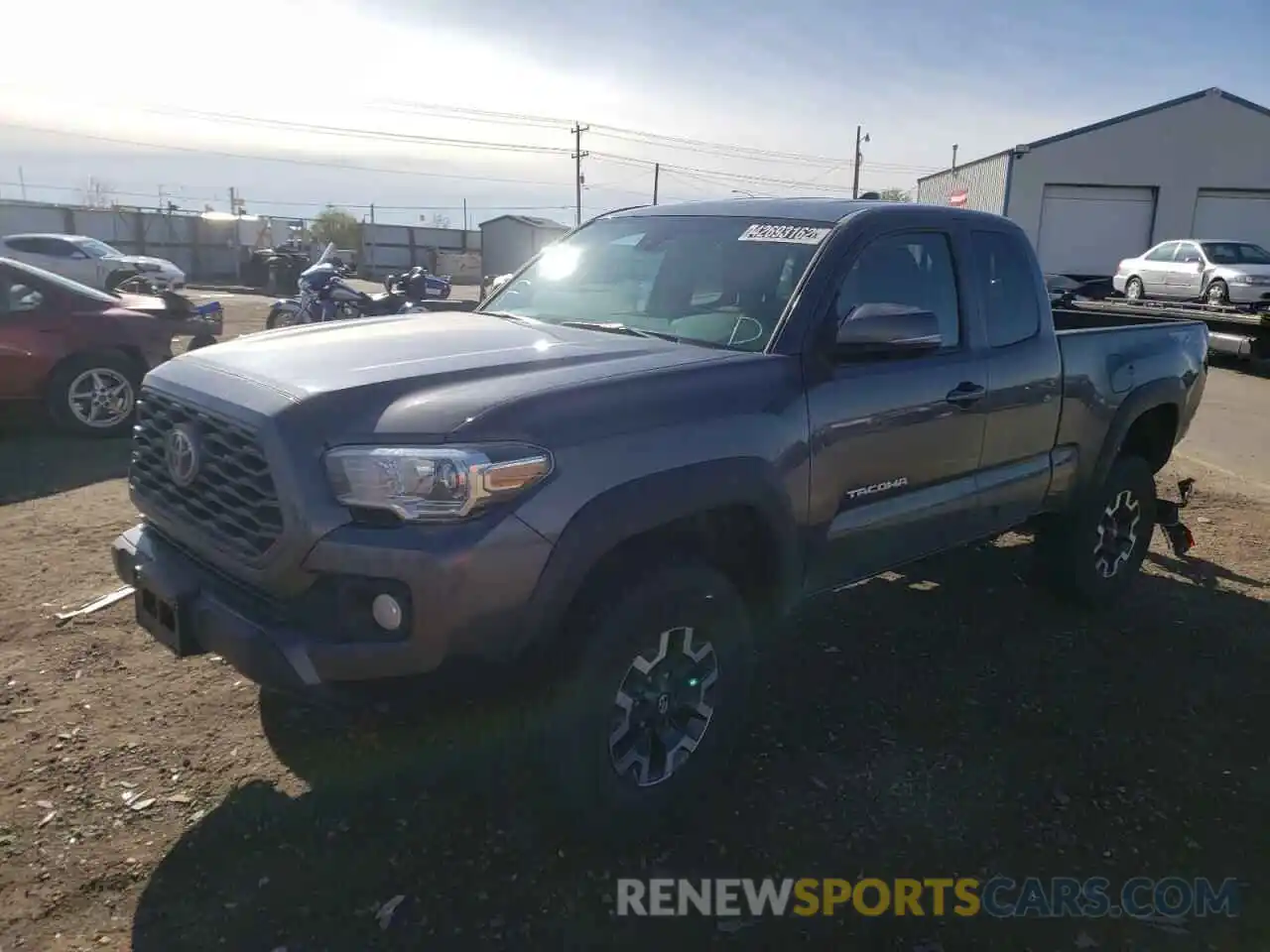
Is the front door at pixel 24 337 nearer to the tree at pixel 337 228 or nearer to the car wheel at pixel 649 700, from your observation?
the car wheel at pixel 649 700

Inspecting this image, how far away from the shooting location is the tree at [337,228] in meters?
49.8

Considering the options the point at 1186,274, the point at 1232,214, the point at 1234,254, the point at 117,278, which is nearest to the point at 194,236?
the point at 117,278

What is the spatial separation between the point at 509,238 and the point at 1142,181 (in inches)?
1067

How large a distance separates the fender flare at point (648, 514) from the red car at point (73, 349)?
674 centimetres

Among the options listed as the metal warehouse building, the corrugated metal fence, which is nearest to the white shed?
the corrugated metal fence

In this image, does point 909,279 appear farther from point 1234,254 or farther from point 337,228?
point 337,228

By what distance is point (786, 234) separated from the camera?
145 inches

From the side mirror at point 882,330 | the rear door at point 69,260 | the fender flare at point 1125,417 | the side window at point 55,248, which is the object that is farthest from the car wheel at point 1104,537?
the side window at point 55,248

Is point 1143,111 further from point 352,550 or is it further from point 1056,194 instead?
point 352,550

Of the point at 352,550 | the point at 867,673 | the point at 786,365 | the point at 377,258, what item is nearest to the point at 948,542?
the point at 867,673

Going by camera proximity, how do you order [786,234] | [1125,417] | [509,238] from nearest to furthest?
[786,234] < [1125,417] < [509,238]

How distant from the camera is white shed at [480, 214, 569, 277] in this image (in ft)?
147

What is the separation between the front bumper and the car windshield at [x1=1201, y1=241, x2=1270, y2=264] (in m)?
21.6

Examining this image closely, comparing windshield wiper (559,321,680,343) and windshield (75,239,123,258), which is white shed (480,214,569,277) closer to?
windshield (75,239,123,258)
